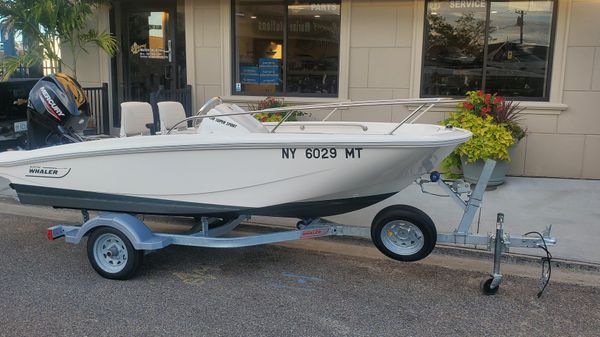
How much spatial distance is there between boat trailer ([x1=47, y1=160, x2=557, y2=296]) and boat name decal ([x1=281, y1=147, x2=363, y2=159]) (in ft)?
1.78

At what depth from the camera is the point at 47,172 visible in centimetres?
449

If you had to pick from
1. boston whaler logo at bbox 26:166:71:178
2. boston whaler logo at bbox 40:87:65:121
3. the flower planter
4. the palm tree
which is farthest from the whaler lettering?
the flower planter

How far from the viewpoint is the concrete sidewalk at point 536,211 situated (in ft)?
17.3

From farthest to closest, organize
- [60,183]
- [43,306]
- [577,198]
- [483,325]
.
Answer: [577,198], [60,183], [43,306], [483,325]

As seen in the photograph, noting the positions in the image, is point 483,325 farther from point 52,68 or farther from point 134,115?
point 52,68

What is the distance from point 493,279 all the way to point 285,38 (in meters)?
5.85

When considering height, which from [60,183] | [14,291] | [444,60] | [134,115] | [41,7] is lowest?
[14,291]

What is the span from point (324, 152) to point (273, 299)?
3.86 feet

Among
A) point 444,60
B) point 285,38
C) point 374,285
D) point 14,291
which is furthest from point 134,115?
point 444,60

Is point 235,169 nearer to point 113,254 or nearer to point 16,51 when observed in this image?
point 113,254

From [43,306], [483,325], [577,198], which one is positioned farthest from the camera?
[577,198]

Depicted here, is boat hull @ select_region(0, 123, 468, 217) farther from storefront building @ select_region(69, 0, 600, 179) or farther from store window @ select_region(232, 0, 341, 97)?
store window @ select_region(232, 0, 341, 97)

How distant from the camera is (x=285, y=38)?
28.9 feet

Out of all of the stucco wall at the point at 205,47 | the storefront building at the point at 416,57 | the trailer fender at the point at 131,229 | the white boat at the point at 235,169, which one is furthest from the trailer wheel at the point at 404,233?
the stucco wall at the point at 205,47
